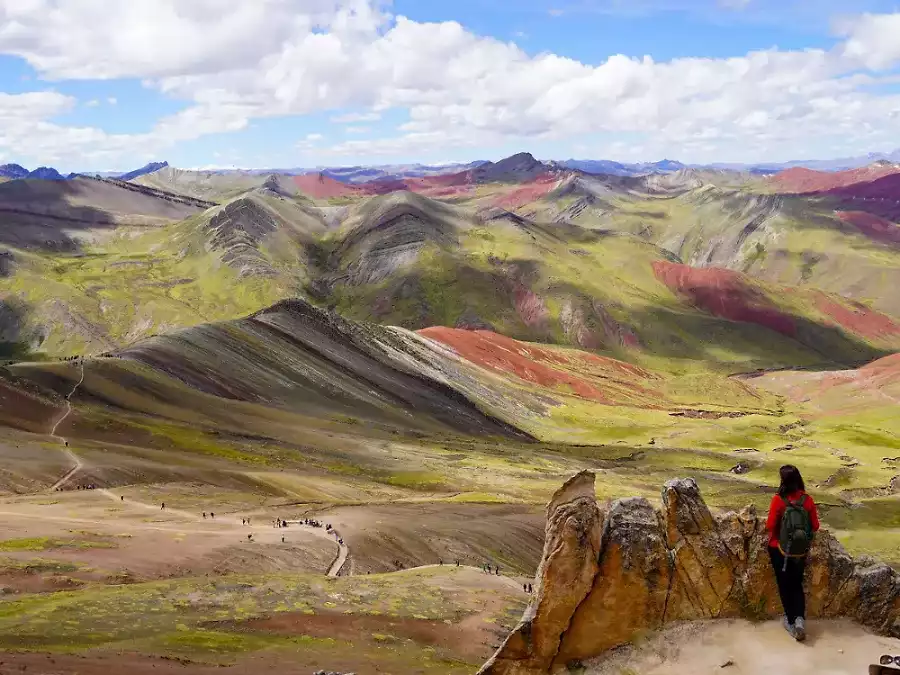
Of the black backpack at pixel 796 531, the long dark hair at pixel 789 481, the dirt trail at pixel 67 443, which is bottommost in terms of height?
the dirt trail at pixel 67 443

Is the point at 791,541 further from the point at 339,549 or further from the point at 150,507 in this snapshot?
the point at 150,507

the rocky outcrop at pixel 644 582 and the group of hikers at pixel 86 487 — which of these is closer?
the rocky outcrop at pixel 644 582

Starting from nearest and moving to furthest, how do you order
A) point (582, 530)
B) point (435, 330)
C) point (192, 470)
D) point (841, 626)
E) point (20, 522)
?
1. point (841, 626)
2. point (582, 530)
3. point (20, 522)
4. point (192, 470)
5. point (435, 330)

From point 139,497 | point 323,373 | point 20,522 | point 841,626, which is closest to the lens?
point 841,626

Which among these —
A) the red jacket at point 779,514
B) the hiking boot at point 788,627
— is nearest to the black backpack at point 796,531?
the red jacket at point 779,514

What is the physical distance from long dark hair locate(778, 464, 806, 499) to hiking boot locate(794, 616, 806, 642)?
8.92ft

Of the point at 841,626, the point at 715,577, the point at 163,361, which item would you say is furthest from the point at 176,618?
the point at 163,361

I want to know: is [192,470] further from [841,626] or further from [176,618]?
[841,626]

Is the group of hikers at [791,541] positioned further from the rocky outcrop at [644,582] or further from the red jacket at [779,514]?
the rocky outcrop at [644,582]

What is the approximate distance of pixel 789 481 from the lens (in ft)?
60.3

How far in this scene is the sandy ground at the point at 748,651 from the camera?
16.7m

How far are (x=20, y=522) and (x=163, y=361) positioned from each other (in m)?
57.7

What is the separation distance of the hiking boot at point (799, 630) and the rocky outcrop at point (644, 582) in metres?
1.29

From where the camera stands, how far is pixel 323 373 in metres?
129
